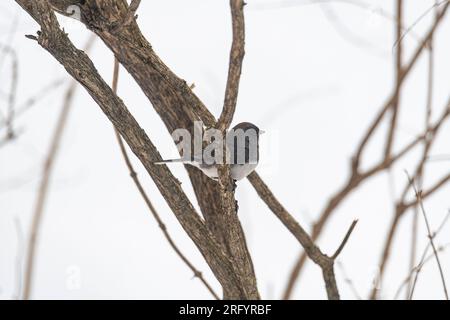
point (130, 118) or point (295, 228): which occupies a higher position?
point (130, 118)

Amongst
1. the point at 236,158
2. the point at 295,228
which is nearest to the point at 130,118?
the point at 236,158

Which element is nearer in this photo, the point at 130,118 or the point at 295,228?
the point at 130,118

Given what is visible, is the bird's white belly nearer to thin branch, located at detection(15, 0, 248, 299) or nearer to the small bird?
the small bird

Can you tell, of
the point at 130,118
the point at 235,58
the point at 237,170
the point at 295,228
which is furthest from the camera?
the point at 295,228

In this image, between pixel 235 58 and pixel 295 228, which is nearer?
pixel 235 58

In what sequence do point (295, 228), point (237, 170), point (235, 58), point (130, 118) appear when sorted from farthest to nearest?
point (295, 228), point (237, 170), point (130, 118), point (235, 58)

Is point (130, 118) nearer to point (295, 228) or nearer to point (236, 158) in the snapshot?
point (236, 158)

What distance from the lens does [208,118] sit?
1.36m

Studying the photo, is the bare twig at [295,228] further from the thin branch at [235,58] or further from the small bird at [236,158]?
the thin branch at [235,58]

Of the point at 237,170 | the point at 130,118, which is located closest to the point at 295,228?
the point at 237,170

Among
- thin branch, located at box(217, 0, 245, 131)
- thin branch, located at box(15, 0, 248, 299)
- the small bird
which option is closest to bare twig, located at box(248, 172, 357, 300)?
the small bird
